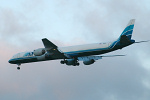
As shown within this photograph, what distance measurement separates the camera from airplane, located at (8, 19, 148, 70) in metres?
47.2

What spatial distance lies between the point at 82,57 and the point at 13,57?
1219cm

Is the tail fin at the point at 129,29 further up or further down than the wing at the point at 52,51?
further up

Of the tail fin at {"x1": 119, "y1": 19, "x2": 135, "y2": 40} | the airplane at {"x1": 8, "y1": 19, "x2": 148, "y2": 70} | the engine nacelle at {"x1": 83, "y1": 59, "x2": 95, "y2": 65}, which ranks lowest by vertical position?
the engine nacelle at {"x1": 83, "y1": 59, "x2": 95, "y2": 65}

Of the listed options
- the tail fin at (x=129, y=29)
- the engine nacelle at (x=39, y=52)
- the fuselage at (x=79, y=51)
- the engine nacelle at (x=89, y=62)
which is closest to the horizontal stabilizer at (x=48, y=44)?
the engine nacelle at (x=39, y=52)

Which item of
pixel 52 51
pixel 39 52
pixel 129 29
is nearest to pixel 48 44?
pixel 52 51

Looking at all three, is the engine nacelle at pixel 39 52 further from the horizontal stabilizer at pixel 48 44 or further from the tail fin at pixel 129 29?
the tail fin at pixel 129 29

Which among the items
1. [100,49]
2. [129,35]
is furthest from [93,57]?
[129,35]

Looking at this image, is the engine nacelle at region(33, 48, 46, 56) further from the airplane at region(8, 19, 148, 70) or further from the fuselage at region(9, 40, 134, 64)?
the fuselage at region(9, 40, 134, 64)

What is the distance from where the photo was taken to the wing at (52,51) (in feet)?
157

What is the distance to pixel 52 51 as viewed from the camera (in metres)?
49.8

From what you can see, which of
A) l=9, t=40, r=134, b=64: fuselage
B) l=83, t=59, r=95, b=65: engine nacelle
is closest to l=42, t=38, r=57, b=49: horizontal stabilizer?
l=9, t=40, r=134, b=64: fuselage

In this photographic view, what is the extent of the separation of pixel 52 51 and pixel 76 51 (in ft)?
12.2

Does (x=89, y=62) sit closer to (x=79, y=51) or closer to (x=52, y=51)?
(x=79, y=51)

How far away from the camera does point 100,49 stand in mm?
48375
